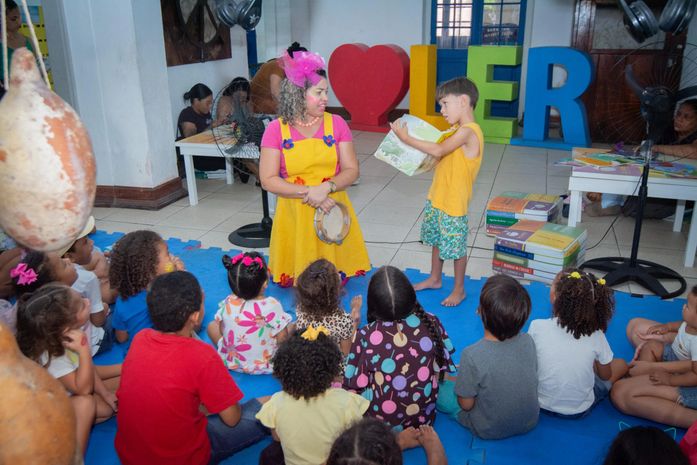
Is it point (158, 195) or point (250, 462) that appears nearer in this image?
point (250, 462)

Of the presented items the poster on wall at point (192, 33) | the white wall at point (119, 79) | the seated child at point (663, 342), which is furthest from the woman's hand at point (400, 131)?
the poster on wall at point (192, 33)

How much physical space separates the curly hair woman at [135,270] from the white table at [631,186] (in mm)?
2966

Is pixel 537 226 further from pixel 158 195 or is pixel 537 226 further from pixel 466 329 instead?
pixel 158 195

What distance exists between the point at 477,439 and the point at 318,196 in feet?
5.21

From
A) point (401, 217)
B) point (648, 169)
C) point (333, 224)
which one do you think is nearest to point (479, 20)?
point (401, 217)

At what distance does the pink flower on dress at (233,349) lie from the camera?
9.18ft

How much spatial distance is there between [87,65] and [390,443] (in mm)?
5045

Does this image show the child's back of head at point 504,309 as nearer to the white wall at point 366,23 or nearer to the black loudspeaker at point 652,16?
the black loudspeaker at point 652,16

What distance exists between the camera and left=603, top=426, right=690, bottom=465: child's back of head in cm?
148

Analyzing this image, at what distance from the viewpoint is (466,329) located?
3.33m

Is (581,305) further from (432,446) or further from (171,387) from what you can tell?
(171,387)

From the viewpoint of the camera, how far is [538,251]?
389cm

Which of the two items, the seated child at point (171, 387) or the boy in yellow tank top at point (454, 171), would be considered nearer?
the seated child at point (171, 387)

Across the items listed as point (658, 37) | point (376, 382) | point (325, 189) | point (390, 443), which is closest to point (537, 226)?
point (325, 189)
